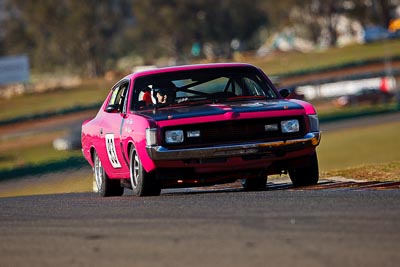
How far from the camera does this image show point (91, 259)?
20.7ft

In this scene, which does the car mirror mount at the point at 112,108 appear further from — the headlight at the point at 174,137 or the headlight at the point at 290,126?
the headlight at the point at 290,126

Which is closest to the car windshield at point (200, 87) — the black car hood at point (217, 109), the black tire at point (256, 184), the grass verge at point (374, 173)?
the black car hood at point (217, 109)

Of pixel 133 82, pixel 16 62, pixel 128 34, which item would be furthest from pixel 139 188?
pixel 128 34

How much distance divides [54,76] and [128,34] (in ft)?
27.8

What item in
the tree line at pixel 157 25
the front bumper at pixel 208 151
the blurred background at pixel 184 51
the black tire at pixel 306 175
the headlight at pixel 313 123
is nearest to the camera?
the front bumper at pixel 208 151

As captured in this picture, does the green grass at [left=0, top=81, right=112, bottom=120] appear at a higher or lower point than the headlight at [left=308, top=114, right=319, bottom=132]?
lower

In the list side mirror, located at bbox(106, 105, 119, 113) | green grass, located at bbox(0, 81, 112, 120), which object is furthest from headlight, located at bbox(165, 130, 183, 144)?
green grass, located at bbox(0, 81, 112, 120)

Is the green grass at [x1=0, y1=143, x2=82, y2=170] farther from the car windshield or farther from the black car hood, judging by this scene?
the black car hood

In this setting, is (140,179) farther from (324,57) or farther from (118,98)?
(324,57)

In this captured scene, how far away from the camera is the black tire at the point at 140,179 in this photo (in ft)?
34.7

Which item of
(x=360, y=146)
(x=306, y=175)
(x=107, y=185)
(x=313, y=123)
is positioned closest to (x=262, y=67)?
(x=360, y=146)

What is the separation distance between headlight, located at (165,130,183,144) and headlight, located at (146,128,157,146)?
11 cm

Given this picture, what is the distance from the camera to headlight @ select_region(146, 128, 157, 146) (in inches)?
407

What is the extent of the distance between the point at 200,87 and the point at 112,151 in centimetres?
112
